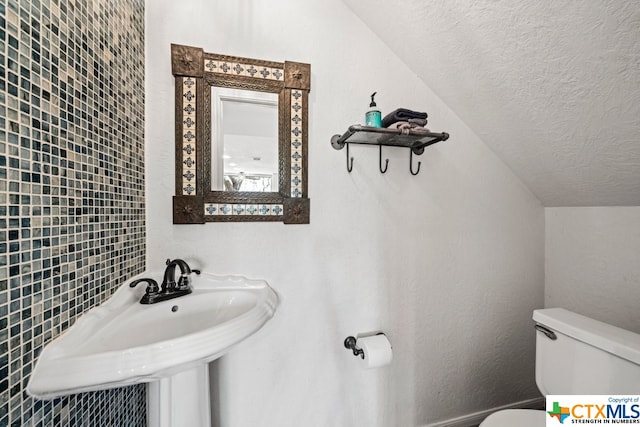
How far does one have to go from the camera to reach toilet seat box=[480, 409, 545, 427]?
93cm

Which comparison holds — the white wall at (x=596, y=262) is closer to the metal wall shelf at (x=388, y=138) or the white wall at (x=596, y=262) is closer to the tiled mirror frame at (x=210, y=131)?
the metal wall shelf at (x=388, y=138)

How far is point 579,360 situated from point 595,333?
0.13m

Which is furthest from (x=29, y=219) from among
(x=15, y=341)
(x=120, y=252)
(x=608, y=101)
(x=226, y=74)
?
(x=608, y=101)

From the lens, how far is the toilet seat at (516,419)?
0.93m

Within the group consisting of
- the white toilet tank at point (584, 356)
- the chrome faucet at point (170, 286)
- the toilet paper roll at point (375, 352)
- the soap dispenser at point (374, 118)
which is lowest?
the toilet paper roll at point (375, 352)

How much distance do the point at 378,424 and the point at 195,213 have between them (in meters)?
1.38

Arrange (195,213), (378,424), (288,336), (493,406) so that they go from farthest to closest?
(493,406)
(378,424)
(288,336)
(195,213)

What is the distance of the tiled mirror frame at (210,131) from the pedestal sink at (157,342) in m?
0.30

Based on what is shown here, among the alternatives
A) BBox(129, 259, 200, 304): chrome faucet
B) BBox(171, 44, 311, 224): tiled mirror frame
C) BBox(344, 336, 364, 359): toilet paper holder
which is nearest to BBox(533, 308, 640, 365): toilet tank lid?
BBox(344, 336, 364, 359): toilet paper holder

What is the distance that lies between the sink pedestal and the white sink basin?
0.15 metres

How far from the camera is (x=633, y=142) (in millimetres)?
897

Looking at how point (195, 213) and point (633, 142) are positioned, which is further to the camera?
point (195, 213)

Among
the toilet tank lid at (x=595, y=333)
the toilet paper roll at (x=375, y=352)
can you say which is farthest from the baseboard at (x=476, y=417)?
the toilet tank lid at (x=595, y=333)

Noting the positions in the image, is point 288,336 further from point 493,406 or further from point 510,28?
point 510,28
